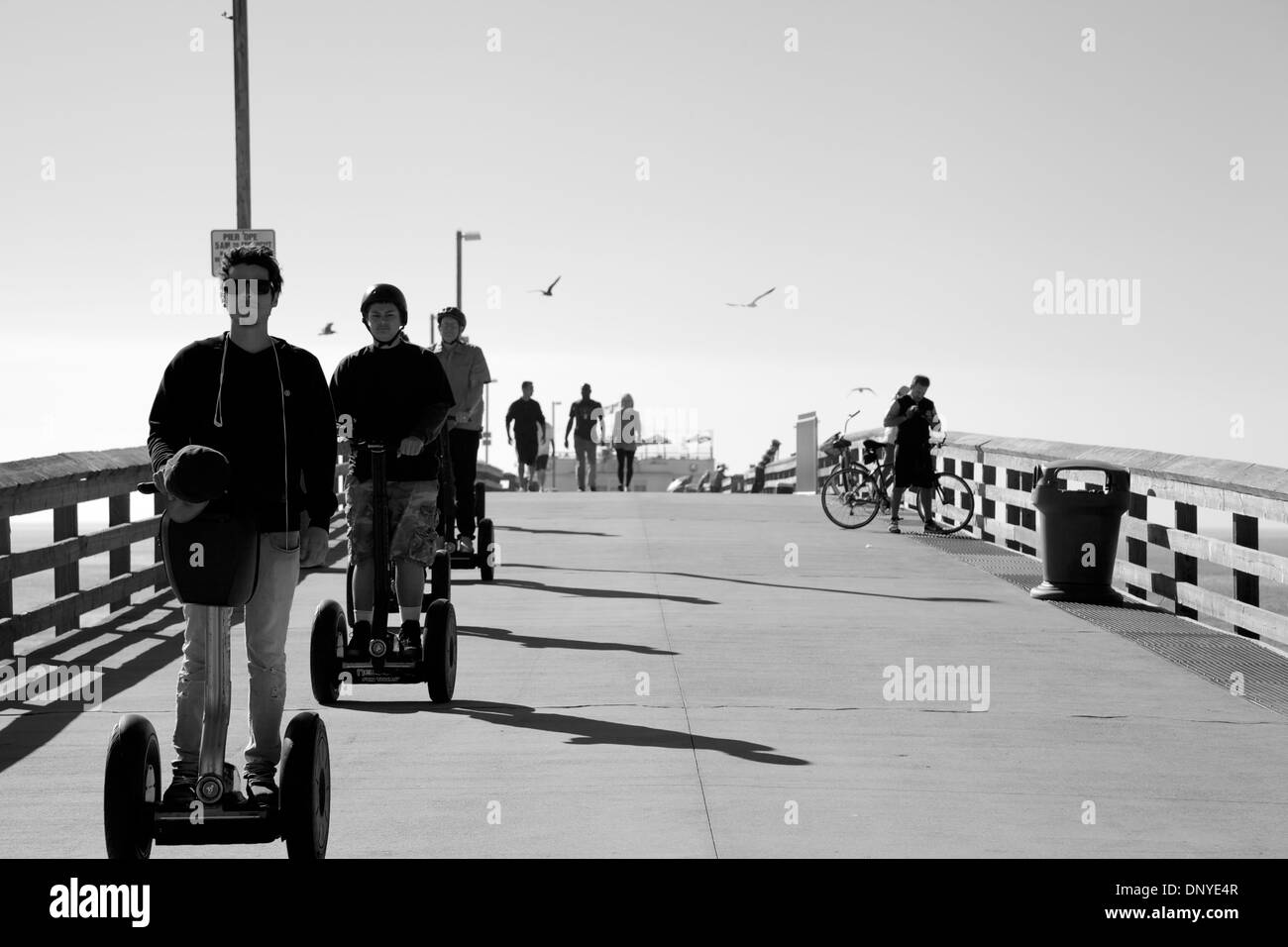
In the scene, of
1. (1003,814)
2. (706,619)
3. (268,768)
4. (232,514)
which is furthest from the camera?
(706,619)

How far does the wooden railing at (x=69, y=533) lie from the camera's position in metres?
9.35

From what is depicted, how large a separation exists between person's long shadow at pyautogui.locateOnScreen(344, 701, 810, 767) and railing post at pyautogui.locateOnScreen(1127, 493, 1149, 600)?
681cm

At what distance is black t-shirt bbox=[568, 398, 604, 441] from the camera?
1136 inches

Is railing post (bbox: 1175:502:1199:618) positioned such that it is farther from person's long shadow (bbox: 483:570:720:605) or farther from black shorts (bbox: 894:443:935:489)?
black shorts (bbox: 894:443:935:489)

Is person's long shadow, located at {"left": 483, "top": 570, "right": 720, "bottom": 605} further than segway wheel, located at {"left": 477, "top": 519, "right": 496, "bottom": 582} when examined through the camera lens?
No

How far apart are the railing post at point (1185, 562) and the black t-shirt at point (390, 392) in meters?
6.31

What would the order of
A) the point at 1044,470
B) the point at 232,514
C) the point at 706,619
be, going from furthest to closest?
the point at 1044,470, the point at 706,619, the point at 232,514

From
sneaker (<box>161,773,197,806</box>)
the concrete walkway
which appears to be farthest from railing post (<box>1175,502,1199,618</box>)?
sneaker (<box>161,773,197,806</box>)

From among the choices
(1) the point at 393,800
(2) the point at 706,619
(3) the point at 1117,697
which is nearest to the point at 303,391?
(1) the point at 393,800

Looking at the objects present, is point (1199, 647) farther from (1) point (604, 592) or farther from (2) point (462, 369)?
(2) point (462, 369)
